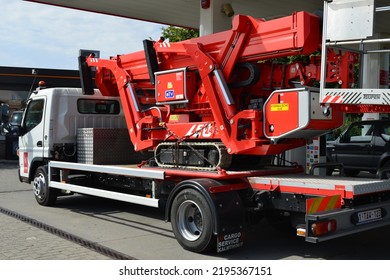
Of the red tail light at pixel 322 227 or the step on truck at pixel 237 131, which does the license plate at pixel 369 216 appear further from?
the red tail light at pixel 322 227

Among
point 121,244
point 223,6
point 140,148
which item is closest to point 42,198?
point 140,148

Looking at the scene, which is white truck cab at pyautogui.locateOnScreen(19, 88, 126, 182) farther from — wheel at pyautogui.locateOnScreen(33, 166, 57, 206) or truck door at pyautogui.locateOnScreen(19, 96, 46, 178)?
wheel at pyautogui.locateOnScreen(33, 166, 57, 206)

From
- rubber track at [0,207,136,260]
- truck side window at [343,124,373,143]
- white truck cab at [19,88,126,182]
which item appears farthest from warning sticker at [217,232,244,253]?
truck side window at [343,124,373,143]

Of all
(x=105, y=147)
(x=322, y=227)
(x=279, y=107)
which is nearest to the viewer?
(x=322, y=227)

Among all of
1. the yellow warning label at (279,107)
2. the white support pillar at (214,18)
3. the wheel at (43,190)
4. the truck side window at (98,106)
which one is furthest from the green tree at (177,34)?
the yellow warning label at (279,107)

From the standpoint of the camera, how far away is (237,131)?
637cm

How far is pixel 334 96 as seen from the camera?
18.1ft

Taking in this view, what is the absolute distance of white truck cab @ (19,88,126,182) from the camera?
9.48 metres

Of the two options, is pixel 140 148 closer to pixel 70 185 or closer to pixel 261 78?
pixel 70 185

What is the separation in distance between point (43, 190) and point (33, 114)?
1685mm

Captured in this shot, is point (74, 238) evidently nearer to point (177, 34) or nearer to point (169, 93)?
point (169, 93)

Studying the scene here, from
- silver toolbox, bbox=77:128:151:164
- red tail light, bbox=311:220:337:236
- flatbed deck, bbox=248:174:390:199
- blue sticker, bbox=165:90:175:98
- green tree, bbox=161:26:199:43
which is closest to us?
red tail light, bbox=311:220:337:236

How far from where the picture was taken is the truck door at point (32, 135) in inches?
384

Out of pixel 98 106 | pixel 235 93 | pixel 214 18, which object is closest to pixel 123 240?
pixel 235 93
